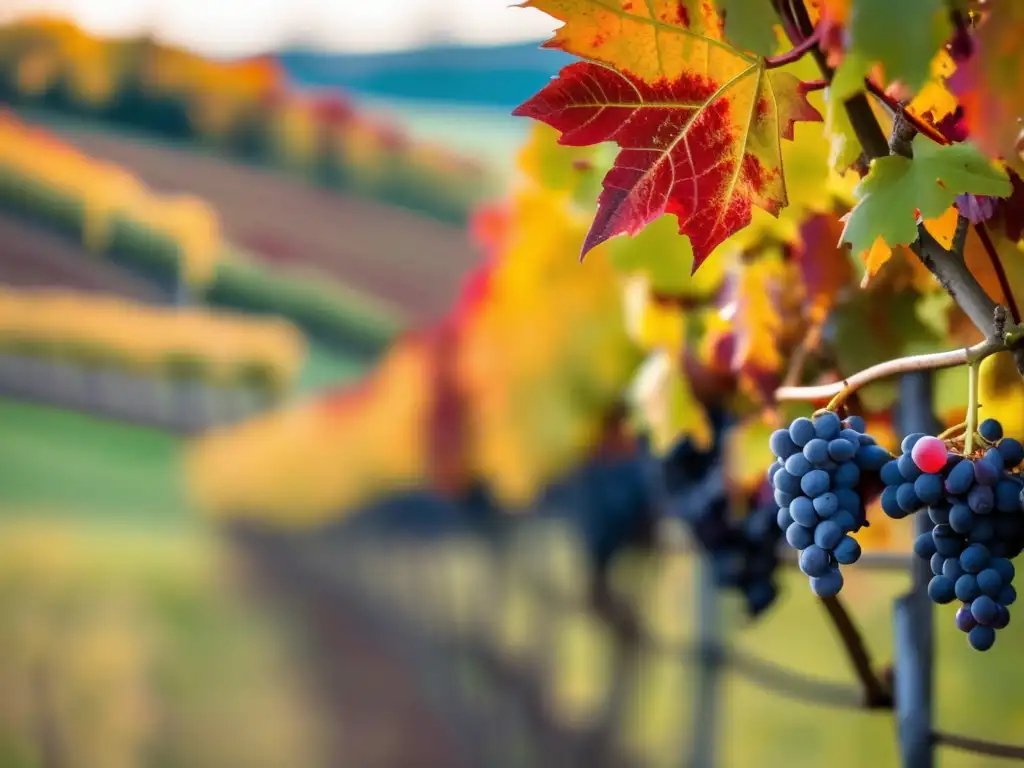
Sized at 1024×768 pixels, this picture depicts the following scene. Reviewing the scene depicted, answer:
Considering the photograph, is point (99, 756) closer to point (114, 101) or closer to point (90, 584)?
point (90, 584)

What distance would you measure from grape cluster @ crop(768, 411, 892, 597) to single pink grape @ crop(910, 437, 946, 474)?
25mm

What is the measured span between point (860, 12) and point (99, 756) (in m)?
1.93

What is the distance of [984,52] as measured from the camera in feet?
1.02

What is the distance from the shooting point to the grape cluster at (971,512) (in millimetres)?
378

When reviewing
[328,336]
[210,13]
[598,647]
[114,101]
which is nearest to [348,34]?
[210,13]

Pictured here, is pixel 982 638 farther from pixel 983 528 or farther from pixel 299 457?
pixel 299 457

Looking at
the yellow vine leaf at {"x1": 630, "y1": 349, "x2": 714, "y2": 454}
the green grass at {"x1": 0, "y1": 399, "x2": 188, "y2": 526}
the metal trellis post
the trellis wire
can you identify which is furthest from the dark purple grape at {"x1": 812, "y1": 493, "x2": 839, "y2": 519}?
the green grass at {"x1": 0, "y1": 399, "x2": 188, "y2": 526}

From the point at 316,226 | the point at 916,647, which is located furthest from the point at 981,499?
the point at 316,226

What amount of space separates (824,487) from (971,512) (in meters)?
0.05

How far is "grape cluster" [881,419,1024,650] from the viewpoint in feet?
1.24

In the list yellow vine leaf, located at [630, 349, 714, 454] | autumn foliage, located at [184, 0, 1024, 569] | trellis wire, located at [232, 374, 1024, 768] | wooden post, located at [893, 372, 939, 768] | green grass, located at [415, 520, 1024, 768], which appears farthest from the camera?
green grass, located at [415, 520, 1024, 768]

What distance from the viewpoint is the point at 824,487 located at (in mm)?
394

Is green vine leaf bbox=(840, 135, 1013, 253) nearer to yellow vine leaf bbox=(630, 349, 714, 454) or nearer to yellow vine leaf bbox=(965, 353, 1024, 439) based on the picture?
yellow vine leaf bbox=(965, 353, 1024, 439)

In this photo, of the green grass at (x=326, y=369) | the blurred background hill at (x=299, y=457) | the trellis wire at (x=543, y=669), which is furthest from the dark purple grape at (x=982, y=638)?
the green grass at (x=326, y=369)
